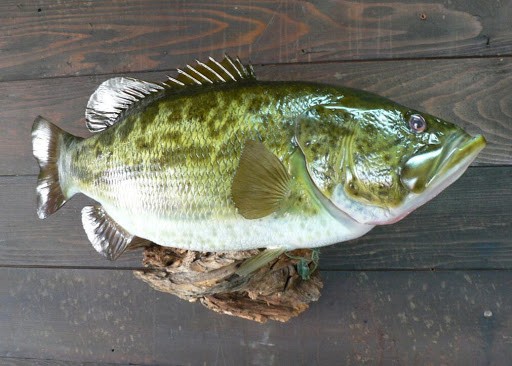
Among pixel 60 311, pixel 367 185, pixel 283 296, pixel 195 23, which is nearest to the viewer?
pixel 367 185

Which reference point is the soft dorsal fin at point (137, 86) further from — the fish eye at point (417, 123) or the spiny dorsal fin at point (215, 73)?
the fish eye at point (417, 123)

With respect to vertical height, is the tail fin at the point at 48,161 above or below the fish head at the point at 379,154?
below

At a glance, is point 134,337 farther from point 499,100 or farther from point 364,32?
point 499,100

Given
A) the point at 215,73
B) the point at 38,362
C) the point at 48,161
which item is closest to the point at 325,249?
the point at 215,73

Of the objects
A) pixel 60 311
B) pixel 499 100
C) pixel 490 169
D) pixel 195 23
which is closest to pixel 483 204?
pixel 490 169

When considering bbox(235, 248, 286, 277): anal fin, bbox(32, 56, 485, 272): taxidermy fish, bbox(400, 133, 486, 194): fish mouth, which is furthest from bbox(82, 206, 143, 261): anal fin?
bbox(400, 133, 486, 194): fish mouth

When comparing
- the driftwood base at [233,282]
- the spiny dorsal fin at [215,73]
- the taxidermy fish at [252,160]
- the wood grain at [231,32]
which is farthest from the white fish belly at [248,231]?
the wood grain at [231,32]

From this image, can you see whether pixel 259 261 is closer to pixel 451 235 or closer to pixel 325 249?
pixel 325 249
